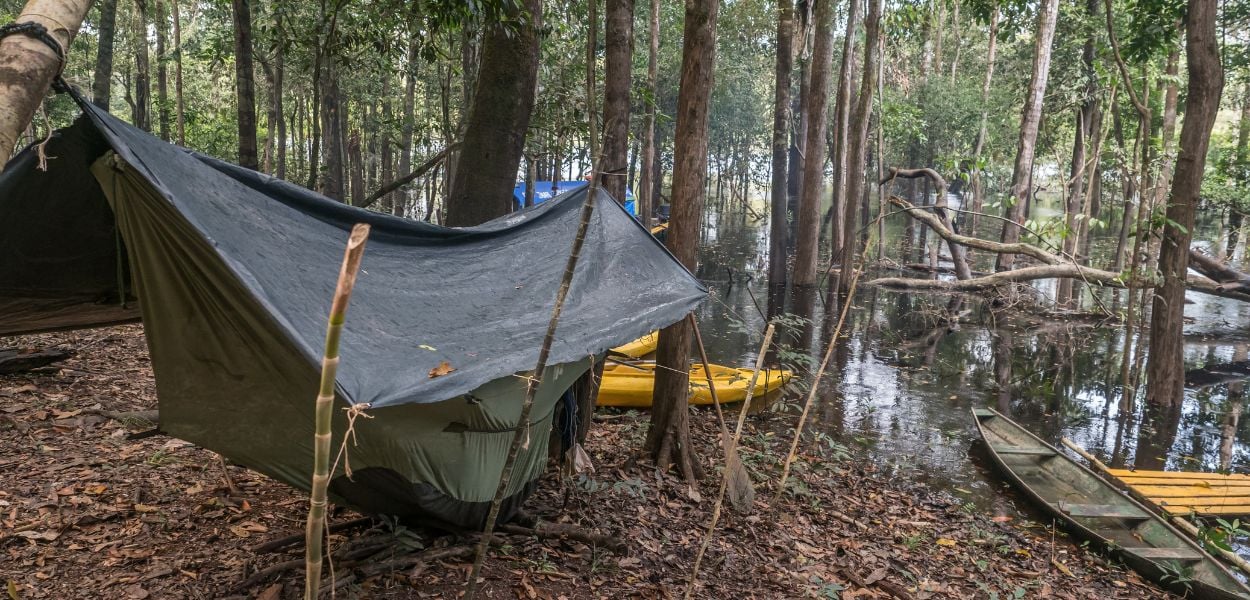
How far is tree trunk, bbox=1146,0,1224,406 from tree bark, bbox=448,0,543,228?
7.05 m

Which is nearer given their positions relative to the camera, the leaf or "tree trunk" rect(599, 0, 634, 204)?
the leaf

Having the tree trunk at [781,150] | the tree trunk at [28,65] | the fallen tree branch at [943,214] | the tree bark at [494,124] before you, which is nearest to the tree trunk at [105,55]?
the tree bark at [494,124]

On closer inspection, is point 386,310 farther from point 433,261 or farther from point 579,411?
point 579,411

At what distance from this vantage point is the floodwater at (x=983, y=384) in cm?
770

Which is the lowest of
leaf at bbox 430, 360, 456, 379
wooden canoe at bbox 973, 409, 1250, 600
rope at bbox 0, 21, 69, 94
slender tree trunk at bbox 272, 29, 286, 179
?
wooden canoe at bbox 973, 409, 1250, 600

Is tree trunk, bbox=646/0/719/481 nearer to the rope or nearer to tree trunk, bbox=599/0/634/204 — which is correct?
tree trunk, bbox=599/0/634/204

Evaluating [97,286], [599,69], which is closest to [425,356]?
[97,286]

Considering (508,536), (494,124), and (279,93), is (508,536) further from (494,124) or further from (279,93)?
(279,93)

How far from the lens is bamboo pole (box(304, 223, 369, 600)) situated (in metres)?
1.22

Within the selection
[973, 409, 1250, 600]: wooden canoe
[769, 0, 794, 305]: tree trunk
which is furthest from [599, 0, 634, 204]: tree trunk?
[769, 0, 794, 305]: tree trunk

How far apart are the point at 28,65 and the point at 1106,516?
698 centimetres

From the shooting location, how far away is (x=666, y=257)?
4555 mm

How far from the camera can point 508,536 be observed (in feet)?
12.6

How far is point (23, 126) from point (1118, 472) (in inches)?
313
